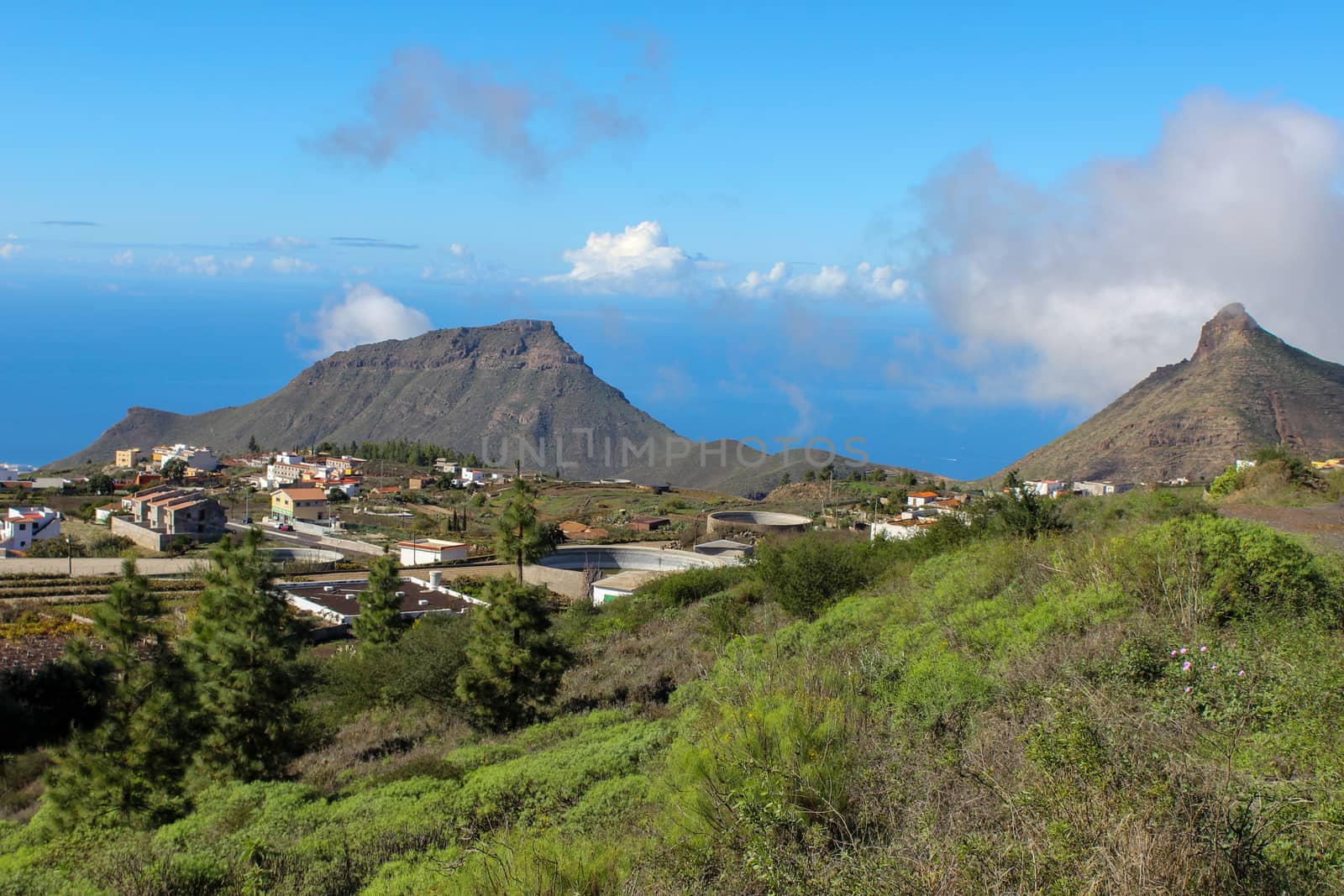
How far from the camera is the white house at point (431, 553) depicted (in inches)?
1654

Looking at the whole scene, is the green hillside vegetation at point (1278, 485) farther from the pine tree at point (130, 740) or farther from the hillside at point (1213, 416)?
the hillside at point (1213, 416)

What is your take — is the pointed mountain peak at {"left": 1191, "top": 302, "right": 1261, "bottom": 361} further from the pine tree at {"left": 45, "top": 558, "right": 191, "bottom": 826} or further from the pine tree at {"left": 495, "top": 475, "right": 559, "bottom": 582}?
the pine tree at {"left": 45, "top": 558, "right": 191, "bottom": 826}

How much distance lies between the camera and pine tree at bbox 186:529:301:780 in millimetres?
12523

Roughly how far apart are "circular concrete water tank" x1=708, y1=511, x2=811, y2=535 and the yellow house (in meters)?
26.0

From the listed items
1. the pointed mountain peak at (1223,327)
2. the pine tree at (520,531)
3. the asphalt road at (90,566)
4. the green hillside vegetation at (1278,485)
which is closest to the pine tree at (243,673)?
the pine tree at (520,531)

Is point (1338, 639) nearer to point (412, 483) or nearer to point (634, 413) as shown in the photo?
point (412, 483)

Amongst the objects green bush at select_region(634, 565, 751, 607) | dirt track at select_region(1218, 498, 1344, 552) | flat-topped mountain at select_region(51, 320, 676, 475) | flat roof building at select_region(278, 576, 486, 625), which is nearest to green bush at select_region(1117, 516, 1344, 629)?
dirt track at select_region(1218, 498, 1344, 552)

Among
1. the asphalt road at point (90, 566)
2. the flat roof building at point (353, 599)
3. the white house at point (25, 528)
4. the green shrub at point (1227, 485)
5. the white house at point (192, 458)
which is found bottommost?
the flat roof building at point (353, 599)

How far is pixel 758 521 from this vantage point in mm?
48062

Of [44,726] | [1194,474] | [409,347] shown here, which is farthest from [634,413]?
[44,726]

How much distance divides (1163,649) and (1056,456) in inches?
2451

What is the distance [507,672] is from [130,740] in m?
5.15

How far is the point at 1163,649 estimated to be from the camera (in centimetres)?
675

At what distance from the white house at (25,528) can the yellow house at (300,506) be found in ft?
39.9
